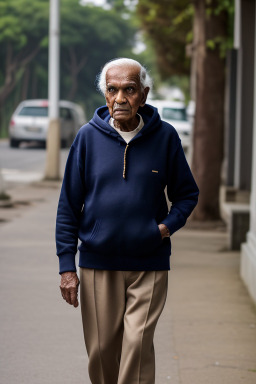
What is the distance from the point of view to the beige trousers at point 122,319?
4016 millimetres

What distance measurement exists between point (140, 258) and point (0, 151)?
2846cm

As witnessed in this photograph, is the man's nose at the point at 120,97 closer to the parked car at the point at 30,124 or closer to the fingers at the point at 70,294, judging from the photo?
the fingers at the point at 70,294

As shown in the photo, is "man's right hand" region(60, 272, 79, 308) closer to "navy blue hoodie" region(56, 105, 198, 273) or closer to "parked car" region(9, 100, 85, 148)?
"navy blue hoodie" region(56, 105, 198, 273)

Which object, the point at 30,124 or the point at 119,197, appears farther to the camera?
the point at 30,124

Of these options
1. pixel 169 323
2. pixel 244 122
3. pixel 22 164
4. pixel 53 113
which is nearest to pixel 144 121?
pixel 169 323

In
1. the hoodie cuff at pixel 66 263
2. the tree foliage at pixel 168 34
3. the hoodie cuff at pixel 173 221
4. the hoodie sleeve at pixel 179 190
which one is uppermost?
the tree foliage at pixel 168 34

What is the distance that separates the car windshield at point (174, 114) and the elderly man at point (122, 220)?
83.6ft

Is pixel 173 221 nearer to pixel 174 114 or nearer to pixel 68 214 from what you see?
pixel 68 214

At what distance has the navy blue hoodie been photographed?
400 cm

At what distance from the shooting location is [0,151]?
32156 millimetres

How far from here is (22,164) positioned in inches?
1031

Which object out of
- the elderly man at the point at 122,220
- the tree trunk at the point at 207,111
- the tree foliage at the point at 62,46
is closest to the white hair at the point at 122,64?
the elderly man at the point at 122,220

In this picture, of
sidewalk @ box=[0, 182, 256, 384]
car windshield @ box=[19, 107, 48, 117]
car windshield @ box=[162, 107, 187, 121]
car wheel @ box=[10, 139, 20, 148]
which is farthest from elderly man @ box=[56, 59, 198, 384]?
car wheel @ box=[10, 139, 20, 148]

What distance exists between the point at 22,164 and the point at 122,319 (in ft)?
73.0
